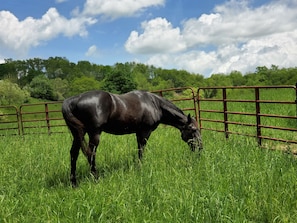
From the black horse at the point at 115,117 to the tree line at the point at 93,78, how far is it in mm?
43610

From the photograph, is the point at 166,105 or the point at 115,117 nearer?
the point at 115,117

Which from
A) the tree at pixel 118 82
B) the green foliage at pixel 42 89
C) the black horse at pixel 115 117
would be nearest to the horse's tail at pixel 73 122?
the black horse at pixel 115 117

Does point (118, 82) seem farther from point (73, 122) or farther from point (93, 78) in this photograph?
point (73, 122)

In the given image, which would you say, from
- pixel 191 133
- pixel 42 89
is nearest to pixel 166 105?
pixel 191 133

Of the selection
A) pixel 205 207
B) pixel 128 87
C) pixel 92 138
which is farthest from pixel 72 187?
pixel 128 87

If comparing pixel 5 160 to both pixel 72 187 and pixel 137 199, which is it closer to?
pixel 72 187

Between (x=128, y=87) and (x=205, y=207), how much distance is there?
188ft

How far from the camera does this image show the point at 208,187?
134 inches

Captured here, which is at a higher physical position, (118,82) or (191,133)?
(118,82)

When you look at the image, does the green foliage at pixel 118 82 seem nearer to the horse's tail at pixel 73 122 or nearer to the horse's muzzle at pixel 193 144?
the horse's muzzle at pixel 193 144

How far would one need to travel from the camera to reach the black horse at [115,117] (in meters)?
4.56

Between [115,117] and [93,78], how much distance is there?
80.6 metres

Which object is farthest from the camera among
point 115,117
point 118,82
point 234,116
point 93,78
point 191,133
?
point 93,78

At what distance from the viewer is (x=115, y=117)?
4867mm
